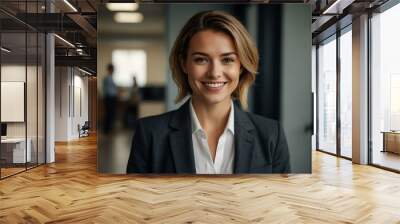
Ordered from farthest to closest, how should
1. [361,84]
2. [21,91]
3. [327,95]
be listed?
[327,95] → [361,84] → [21,91]

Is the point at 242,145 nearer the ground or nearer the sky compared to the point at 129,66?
nearer the ground

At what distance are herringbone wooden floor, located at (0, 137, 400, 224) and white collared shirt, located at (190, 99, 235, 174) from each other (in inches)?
9.3

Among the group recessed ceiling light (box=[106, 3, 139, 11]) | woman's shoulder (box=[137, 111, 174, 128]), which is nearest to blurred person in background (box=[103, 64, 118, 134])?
woman's shoulder (box=[137, 111, 174, 128])

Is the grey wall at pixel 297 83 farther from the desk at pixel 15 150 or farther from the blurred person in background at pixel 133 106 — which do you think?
the desk at pixel 15 150

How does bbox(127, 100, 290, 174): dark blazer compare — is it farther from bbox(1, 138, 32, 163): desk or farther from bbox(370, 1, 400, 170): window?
bbox(370, 1, 400, 170): window

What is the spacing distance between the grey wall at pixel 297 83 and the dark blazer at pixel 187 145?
0.21m

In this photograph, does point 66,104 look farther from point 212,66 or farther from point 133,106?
point 212,66

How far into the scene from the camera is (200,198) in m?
4.90

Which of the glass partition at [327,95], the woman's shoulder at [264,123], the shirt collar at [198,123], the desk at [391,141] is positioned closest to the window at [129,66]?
the shirt collar at [198,123]

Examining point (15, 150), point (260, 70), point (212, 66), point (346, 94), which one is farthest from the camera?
point (346, 94)

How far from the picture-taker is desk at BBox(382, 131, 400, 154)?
24.1 feet

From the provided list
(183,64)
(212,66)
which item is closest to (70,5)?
(183,64)

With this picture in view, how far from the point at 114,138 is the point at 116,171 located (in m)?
0.51

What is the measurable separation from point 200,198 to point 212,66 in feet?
6.02
